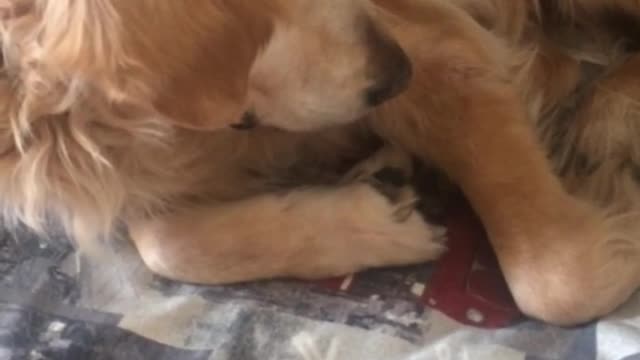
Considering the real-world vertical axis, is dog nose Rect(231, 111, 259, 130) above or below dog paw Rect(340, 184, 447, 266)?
above

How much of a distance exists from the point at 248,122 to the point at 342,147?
0.19 metres

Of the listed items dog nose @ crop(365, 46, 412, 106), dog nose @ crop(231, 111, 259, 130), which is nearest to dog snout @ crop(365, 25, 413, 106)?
dog nose @ crop(365, 46, 412, 106)

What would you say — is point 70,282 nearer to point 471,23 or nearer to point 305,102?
point 305,102

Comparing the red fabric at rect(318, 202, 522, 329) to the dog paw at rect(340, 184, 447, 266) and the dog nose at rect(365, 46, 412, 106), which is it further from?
the dog nose at rect(365, 46, 412, 106)

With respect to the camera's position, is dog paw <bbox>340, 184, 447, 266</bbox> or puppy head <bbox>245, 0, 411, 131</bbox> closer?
puppy head <bbox>245, 0, 411, 131</bbox>

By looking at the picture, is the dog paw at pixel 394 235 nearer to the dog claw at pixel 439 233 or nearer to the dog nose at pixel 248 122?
the dog claw at pixel 439 233

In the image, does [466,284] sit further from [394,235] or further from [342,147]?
[342,147]

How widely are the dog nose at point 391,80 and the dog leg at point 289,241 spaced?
0.14 meters

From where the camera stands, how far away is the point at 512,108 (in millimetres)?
1404

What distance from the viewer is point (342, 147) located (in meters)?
1.51

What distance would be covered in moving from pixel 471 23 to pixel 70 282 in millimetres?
541

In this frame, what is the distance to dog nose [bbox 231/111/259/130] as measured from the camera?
131 centimetres

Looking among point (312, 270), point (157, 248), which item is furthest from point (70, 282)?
point (312, 270)

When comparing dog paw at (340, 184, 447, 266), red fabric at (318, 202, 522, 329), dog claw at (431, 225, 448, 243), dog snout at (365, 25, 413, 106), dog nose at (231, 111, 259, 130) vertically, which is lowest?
red fabric at (318, 202, 522, 329)
